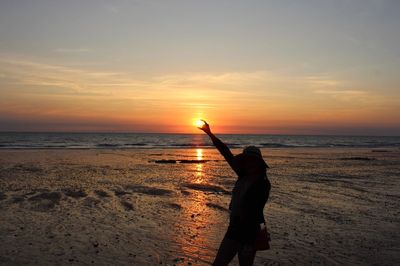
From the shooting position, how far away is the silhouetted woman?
5340 mm

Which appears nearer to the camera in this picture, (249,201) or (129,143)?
(249,201)

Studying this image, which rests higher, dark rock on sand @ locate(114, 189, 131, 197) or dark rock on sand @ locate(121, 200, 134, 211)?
dark rock on sand @ locate(121, 200, 134, 211)

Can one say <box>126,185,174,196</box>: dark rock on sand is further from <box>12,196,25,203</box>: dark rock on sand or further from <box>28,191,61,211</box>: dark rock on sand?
<box>12,196,25,203</box>: dark rock on sand

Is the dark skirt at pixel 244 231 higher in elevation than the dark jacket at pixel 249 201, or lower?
lower

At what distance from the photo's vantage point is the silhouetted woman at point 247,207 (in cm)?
534

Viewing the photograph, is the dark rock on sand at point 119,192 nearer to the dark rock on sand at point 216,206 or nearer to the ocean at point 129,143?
the dark rock on sand at point 216,206

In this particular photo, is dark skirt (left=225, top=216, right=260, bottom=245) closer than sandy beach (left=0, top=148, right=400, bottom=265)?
Yes

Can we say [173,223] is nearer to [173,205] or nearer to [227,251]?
[173,205]

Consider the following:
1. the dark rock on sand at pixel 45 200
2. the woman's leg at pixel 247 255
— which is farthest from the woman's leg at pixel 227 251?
the dark rock on sand at pixel 45 200

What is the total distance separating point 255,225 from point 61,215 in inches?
349

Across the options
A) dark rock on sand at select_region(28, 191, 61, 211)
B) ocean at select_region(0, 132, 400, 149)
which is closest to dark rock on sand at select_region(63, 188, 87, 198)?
dark rock on sand at select_region(28, 191, 61, 211)

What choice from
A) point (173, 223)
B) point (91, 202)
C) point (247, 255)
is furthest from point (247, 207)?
point (91, 202)

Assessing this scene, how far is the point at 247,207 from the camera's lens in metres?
5.36

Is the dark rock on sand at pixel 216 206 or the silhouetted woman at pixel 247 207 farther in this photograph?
the dark rock on sand at pixel 216 206
